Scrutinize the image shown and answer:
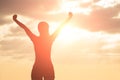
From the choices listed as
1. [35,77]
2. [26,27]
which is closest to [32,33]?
[26,27]

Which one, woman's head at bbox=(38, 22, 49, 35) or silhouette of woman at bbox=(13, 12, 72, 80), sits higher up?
woman's head at bbox=(38, 22, 49, 35)

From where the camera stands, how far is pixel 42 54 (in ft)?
76.2

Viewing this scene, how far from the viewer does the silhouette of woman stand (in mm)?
23141

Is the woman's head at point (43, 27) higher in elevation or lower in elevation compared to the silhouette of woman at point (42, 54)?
higher

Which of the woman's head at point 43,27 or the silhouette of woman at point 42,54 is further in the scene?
the silhouette of woman at point 42,54

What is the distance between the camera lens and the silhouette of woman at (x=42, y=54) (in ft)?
75.9

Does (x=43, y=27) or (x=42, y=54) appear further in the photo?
(x=42, y=54)

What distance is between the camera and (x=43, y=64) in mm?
23203

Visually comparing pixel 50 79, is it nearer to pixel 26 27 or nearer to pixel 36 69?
pixel 36 69

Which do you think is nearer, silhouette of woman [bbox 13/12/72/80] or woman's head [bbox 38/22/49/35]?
woman's head [bbox 38/22/49/35]

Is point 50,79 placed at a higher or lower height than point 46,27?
lower

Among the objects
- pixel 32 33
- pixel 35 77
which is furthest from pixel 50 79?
pixel 32 33

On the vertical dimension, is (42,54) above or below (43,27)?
below

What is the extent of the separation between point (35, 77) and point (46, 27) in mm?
2268
